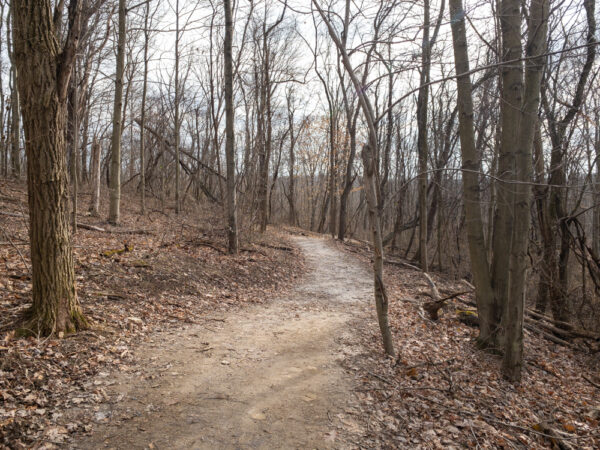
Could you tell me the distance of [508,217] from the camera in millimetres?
5566

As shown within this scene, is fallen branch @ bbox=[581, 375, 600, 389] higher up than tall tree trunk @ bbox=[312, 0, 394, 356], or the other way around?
tall tree trunk @ bbox=[312, 0, 394, 356]

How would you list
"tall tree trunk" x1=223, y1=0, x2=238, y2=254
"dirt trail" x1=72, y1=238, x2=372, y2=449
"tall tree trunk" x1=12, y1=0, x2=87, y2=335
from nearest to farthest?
"dirt trail" x1=72, y1=238, x2=372, y2=449 → "tall tree trunk" x1=12, y1=0, x2=87, y2=335 → "tall tree trunk" x1=223, y1=0, x2=238, y2=254

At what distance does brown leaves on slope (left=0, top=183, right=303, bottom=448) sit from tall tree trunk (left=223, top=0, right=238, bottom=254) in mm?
668

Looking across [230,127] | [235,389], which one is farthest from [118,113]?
[235,389]

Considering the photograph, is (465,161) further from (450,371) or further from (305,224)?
(305,224)

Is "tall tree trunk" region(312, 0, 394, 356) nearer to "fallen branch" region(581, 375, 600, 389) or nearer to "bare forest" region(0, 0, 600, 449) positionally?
"bare forest" region(0, 0, 600, 449)

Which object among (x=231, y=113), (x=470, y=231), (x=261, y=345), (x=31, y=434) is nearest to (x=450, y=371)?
(x=470, y=231)

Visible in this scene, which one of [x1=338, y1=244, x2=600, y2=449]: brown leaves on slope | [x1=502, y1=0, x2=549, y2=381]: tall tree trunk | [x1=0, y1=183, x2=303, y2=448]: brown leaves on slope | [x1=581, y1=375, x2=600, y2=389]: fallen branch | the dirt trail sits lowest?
[x1=581, y1=375, x2=600, y2=389]: fallen branch

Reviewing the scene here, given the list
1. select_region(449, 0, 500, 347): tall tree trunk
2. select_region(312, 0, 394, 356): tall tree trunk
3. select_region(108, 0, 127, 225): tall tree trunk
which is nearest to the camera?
select_region(312, 0, 394, 356): tall tree trunk

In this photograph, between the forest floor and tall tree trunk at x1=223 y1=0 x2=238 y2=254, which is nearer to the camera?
the forest floor

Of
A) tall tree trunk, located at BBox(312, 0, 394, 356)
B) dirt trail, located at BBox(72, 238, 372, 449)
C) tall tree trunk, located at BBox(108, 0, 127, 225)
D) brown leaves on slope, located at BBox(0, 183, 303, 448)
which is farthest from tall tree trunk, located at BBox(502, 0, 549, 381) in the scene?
tall tree trunk, located at BBox(108, 0, 127, 225)

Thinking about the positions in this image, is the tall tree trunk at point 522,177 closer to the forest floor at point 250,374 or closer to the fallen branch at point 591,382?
the forest floor at point 250,374

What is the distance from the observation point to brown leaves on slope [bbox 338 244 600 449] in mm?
3521

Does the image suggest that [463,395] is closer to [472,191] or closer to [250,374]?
[250,374]
